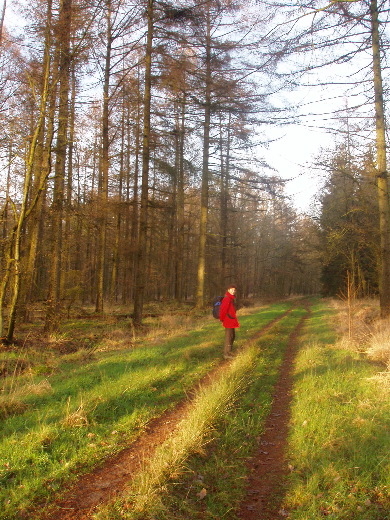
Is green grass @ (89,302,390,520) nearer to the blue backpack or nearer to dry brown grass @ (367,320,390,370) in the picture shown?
dry brown grass @ (367,320,390,370)

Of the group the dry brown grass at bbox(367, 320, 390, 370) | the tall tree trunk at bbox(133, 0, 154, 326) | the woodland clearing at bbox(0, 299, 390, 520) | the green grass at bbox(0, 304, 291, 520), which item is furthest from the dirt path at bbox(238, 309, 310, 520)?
the tall tree trunk at bbox(133, 0, 154, 326)

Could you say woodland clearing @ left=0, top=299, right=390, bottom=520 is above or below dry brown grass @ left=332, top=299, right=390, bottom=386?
below

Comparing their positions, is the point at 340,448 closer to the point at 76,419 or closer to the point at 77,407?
the point at 76,419

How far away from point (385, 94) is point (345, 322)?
8.34 metres

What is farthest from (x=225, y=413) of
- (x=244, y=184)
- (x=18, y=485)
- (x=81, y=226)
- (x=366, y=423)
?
(x=244, y=184)

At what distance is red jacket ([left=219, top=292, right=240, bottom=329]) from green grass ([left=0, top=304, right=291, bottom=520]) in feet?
2.98

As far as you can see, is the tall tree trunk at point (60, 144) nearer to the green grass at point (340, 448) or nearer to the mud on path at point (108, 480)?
the mud on path at point (108, 480)

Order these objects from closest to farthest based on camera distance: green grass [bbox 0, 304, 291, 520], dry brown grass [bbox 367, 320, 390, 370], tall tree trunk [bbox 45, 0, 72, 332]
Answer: green grass [bbox 0, 304, 291, 520] < dry brown grass [bbox 367, 320, 390, 370] < tall tree trunk [bbox 45, 0, 72, 332]

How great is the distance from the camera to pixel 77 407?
5.52 meters

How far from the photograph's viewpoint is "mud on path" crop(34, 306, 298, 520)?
333 centimetres

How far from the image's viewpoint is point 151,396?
6.46 metres

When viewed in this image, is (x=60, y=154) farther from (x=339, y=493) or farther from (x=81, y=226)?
(x=339, y=493)

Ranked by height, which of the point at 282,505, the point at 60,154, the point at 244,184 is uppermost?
the point at 244,184

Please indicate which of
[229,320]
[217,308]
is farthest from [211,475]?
[217,308]
